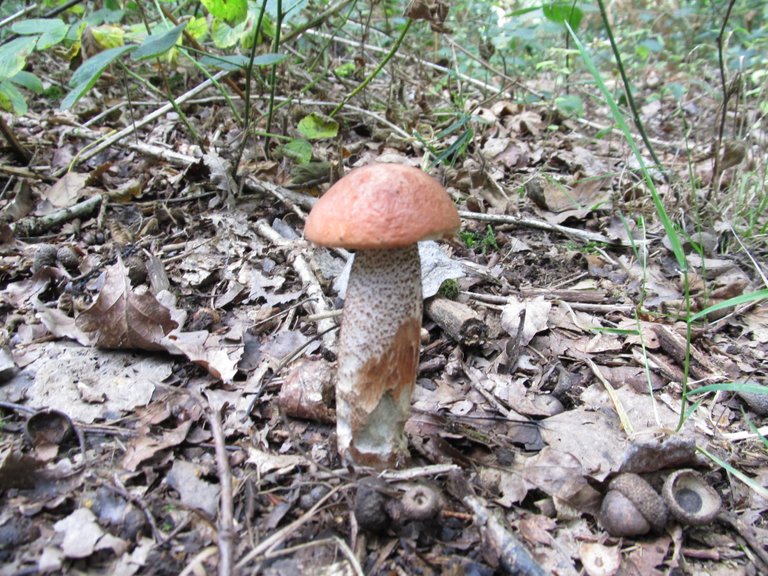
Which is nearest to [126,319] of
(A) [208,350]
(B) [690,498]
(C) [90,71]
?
(A) [208,350]

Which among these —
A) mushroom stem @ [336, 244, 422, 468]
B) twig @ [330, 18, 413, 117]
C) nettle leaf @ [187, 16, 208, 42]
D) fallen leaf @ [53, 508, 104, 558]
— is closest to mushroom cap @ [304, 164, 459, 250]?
mushroom stem @ [336, 244, 422, 468]

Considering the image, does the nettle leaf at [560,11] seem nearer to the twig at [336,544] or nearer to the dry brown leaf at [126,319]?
the dry brown leaf at [126,319]

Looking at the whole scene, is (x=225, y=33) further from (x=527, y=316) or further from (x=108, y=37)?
(x=527, y=316)

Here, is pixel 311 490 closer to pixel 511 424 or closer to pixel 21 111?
pixel 511 424

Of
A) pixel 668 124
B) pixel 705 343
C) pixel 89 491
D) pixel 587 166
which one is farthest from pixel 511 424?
pixel 668 124

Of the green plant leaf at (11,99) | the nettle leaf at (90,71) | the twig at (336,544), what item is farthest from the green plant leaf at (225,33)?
the twig at (336,544)

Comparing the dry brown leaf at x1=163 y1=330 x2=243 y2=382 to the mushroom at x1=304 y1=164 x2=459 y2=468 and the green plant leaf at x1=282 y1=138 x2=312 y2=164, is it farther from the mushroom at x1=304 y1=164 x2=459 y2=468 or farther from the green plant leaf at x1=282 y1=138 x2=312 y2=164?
the green plant leaf at x1=282 y1=138 x2=312 y2=164
